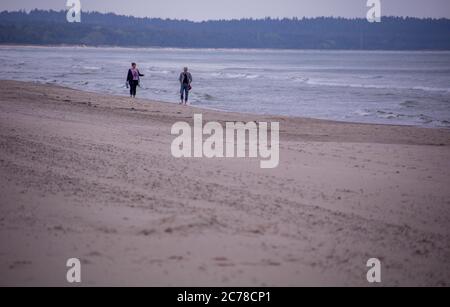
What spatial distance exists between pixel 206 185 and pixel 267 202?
1.04 m

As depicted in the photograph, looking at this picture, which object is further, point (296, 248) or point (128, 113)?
point (128, 113)

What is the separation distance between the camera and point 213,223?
5.38 metres

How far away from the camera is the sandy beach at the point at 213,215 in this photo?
447 cm

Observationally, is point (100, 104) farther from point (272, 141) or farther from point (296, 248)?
point (296, 248)

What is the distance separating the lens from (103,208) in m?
5.73

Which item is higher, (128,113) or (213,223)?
(128,113)

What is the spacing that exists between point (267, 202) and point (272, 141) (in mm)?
4788

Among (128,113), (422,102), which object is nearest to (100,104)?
(128,113)

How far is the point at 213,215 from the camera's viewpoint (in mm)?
5613

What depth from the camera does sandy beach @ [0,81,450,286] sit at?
4.47m
